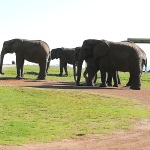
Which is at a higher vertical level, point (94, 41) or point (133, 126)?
point (94, 41)

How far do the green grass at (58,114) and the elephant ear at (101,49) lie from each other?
7.09 meters

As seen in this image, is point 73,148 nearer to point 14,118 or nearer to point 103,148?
point 103,148

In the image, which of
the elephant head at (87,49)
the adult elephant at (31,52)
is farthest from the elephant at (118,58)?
the adult elephant at (31,52)

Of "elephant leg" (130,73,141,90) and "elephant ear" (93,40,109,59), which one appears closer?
"elephant leg" (130,73,141,90)

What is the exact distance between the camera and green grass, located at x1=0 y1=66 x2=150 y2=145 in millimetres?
12430

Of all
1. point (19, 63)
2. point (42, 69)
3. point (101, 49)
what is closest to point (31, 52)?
point (19, 63)

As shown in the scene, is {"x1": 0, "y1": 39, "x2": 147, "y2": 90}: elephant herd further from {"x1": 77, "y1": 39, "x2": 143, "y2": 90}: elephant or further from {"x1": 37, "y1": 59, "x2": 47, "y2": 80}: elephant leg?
{"x1": 37, "y1": 59, "x2": 47, "y2": 80}: elephant leg

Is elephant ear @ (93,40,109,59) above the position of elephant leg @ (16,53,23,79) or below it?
above

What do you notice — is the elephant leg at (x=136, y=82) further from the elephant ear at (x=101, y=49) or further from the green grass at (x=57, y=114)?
the green grass at (x=57, y=114)

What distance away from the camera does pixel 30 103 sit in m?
17.4

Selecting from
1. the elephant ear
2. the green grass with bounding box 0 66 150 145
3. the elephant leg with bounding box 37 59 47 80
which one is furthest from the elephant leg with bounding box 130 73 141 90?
the elephant leg with bounding box 37 59 47 80

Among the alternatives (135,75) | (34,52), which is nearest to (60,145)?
(135,75)

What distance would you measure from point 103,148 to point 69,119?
13.9ft

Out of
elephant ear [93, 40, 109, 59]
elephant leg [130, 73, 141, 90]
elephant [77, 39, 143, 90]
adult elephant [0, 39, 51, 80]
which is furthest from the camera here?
adult elephant [0, 39, 51, 80]
